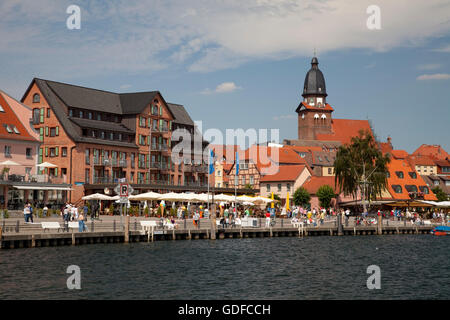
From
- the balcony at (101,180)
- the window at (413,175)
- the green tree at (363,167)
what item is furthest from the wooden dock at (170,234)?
the window at (413,175)

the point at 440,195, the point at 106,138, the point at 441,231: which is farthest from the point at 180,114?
the point at 440,195

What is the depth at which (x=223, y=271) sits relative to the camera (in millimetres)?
39375

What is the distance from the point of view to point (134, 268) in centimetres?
3912

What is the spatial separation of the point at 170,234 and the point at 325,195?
2400 inches

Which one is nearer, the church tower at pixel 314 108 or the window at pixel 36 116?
the window at pixel 36 116

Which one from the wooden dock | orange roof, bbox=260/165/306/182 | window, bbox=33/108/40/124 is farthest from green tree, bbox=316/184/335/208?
window, bbox=33/108/40/124

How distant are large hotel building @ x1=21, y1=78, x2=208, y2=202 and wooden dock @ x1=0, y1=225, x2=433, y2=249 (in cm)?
2817

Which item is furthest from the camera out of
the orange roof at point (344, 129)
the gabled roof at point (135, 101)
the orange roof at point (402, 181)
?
the orange roof at point (344, 129)

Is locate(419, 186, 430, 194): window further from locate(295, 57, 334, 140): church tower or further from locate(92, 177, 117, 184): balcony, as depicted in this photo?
locate(92, 177, 117, 184): balcony

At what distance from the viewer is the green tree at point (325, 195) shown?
4481 inches

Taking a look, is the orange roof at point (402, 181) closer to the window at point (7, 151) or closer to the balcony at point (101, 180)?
the balcony at point (101, 180)

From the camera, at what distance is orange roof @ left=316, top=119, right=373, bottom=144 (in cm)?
18225

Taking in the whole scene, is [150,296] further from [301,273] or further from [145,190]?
[145,190]
